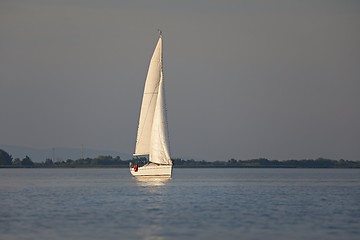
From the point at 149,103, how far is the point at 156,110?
1451 millimetres

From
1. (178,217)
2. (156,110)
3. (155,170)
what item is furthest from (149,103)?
(178,217)

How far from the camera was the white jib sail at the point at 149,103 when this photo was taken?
105062mm

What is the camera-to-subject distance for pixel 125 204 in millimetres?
64438

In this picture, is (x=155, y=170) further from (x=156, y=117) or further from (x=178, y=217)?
(x=178, y=217)

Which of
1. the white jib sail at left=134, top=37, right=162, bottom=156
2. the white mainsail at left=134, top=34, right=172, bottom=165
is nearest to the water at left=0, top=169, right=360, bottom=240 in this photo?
the white mainsail at left=134, top=34, right=172, bottom=165

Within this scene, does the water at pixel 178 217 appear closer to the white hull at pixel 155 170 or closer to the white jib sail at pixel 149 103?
the white hull at pixel 155 170

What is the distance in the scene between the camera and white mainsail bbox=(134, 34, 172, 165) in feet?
346

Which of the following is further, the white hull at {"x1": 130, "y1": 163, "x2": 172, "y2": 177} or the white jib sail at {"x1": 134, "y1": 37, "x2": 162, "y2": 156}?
the white hull at {"x1": 130, "y1": 163, "x2": 172, "y2": 177}

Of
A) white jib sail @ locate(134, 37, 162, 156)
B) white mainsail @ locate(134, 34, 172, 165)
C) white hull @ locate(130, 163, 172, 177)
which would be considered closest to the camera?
white jib sail @ locate(134, 37, 162, 156)

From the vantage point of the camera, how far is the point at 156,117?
106 meters

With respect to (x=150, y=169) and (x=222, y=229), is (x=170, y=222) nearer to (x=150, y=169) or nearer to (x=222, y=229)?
(x=222, y=229)

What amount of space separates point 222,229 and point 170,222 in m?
5.04

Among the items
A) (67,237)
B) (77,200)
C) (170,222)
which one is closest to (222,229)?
(170,222)

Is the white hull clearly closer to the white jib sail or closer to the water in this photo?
the white jib sail
